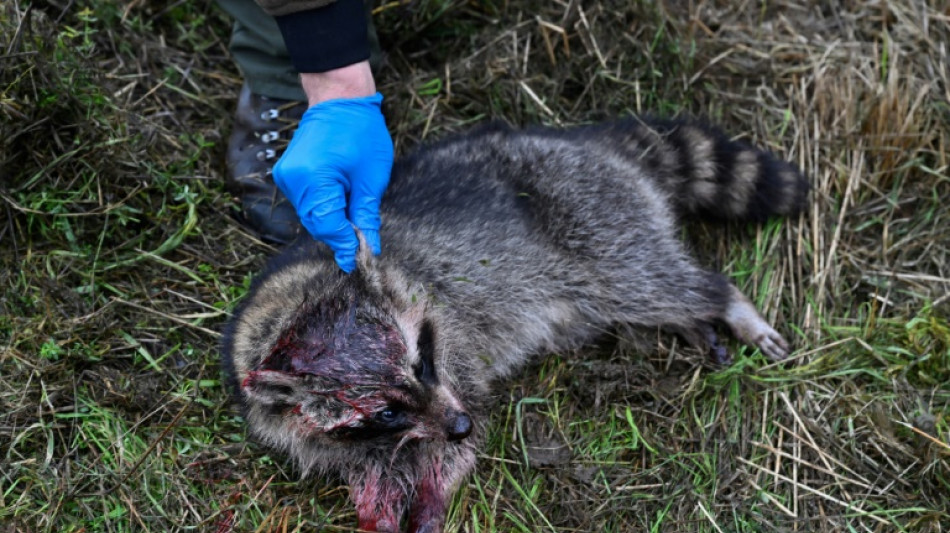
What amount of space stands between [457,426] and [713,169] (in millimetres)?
1630

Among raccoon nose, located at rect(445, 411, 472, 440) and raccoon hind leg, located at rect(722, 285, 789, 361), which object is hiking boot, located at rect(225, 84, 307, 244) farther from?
raccoon hind leg, located at rect(722, 285, 789, 361)

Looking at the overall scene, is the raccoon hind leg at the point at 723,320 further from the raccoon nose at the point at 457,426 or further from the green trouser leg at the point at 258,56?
the green trouser leg at the point at 258,56

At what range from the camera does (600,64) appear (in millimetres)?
3922

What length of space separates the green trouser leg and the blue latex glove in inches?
22.6

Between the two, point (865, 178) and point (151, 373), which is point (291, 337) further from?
point (865, 178)

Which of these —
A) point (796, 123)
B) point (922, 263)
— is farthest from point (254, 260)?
point (922, 263)

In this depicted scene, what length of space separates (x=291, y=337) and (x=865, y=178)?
2512 millimetres

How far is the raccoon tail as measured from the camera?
3.48 meters

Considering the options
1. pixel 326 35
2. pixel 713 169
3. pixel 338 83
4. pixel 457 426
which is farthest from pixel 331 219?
pixel 713 169

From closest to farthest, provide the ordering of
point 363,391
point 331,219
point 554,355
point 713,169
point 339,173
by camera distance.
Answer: point 363,391 < point 331,219 < point 339,173 < point 554,355 < point 713,169

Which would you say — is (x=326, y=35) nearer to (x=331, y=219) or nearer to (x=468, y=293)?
(x=331, y=219)

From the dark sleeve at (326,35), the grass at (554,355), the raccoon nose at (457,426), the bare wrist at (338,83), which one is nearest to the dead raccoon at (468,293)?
the raccoon nose at (457,426)

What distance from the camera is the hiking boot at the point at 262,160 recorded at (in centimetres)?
351

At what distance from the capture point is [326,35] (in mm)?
2996
